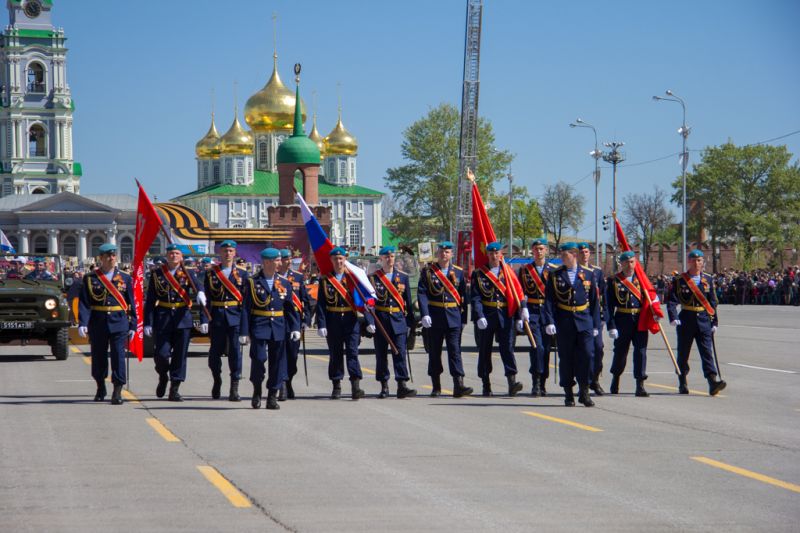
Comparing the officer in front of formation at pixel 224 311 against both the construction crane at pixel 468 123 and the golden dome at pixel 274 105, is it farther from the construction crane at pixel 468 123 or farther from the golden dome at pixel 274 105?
the golden dome at pixel 274 105

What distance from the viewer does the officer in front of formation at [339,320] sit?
15625mm

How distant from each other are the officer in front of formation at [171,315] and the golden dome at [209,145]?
127 m

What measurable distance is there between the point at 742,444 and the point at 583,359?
3560mm

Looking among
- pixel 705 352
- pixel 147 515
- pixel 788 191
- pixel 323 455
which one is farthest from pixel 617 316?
pixel 788 191

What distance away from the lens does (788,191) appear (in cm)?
10988

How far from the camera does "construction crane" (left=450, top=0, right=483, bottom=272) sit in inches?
3462

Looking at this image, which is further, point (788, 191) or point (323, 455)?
point (788, 191)

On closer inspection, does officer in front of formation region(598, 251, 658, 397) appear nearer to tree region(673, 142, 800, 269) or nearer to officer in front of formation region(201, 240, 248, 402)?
officer in front of formation region(201, 240, 248, 402)

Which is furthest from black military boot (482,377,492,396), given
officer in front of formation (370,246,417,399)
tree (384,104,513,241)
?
tree (384,104,513,241)

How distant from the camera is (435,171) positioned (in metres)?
105

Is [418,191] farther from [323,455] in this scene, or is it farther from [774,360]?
[323,455]

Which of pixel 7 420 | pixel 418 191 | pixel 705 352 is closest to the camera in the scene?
pixel 7 420

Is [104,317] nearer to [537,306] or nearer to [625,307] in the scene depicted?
[537,306]

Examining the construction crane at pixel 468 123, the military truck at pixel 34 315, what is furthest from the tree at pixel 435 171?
the military truck at pixel 34 315
